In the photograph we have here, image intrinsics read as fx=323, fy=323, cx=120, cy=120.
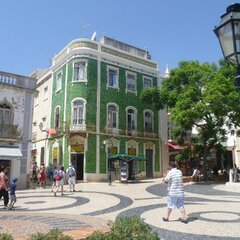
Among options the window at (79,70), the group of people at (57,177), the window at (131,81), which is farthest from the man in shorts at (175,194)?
the window at (131,81)

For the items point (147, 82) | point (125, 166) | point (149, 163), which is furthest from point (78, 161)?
point (147, 82)

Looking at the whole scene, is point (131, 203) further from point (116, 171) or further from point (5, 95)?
point (116, 171)

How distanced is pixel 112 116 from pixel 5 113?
1091cm

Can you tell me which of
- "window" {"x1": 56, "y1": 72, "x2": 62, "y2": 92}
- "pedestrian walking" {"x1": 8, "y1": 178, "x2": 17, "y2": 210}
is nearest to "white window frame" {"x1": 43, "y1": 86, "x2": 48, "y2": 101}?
"window" {"x1": 56, "y1": 72, "x2": 62, "y2": 92}

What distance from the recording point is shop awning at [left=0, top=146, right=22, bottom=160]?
21763 mm

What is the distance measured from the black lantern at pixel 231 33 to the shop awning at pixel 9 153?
758 inches

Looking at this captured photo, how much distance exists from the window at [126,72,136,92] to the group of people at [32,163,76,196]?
444 inches

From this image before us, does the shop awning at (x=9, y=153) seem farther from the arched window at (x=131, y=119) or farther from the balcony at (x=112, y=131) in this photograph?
the arched window at (x=131, y=119)

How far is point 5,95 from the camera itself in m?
23.3

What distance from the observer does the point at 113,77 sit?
1253 inches

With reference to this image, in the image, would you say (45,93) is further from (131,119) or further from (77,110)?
(131,119)

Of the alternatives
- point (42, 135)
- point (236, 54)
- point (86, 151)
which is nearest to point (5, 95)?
point (86, 151)

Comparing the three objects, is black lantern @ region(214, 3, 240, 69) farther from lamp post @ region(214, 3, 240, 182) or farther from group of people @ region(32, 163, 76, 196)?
group of people @ region(32, 163, 76, 196)

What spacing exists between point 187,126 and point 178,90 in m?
4.29
